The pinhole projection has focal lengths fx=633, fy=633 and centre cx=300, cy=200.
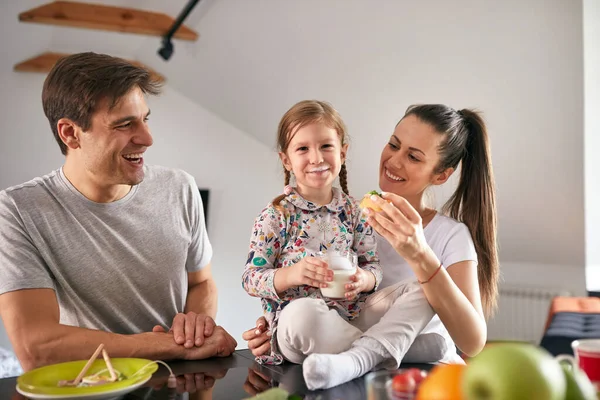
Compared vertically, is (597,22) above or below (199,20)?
below

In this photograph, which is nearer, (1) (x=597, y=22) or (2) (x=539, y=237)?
(1) (x=597, y=22)

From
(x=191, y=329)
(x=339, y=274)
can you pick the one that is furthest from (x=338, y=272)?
(x=191, y=329)

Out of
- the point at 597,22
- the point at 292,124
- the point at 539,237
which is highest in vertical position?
the point at 597,22

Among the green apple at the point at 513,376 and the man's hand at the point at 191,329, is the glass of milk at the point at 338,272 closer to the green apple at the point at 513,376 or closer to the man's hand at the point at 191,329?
the man's hand at the point at 191,329

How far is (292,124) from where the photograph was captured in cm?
209

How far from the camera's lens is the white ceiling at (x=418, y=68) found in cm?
338

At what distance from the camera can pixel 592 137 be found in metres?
3.84

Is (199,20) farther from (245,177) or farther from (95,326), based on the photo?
(95,326)

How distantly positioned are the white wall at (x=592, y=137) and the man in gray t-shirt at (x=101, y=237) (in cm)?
233

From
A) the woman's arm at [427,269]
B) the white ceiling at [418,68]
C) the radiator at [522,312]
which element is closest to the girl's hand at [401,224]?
the woman's arm at [427,269]

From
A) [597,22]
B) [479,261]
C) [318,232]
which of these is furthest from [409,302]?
[597,22]

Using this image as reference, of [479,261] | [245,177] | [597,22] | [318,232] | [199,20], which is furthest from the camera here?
[245,177]

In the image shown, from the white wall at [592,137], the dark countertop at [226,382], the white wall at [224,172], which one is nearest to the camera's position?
the dark countertop at [226,382]

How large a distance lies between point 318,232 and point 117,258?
2.26 ft
